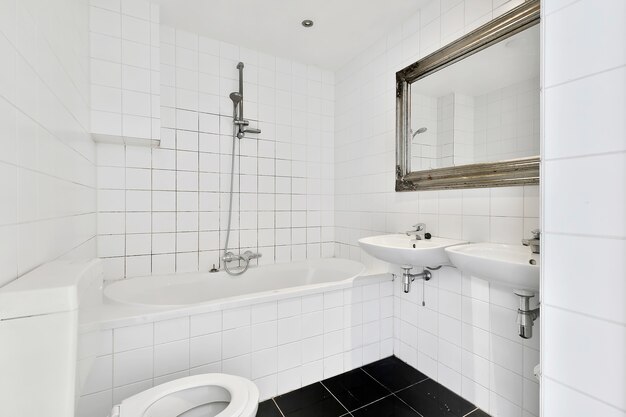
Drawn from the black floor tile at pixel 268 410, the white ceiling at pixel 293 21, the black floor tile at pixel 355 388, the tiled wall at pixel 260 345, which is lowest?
the black floor tile at pixel 268 410

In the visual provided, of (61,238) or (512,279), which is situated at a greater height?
(61,238)

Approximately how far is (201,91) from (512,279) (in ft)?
7.83

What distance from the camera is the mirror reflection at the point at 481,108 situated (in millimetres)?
1446

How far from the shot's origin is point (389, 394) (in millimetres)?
1760

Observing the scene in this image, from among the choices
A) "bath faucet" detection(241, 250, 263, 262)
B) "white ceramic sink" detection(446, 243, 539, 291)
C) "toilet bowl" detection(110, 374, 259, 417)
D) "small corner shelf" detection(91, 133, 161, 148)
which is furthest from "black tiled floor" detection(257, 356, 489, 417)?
"small corner shelf" detection(91, 133, 161, 148)

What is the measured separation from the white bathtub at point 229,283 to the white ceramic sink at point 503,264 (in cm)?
83

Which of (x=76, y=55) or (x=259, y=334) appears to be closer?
(x=76, y=55)

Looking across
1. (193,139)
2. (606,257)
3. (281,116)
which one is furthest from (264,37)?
(606,257)

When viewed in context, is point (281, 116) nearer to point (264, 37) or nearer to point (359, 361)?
→ point (264, 37)

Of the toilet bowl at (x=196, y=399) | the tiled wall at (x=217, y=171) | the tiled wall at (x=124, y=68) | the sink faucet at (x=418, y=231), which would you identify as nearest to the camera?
the toilet bowl at (x=196, y=399)

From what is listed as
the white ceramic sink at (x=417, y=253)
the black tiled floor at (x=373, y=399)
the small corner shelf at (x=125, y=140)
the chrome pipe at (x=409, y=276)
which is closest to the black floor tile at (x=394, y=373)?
the black tiled floor at (x=373, y=399)

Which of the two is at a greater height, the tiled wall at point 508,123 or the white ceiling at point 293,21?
the white ceiling at point 293,21

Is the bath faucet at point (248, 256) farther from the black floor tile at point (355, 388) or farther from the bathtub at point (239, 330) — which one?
the black floor tile at point (355, 388)

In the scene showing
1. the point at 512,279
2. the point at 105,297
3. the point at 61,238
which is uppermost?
the point at 61,238
